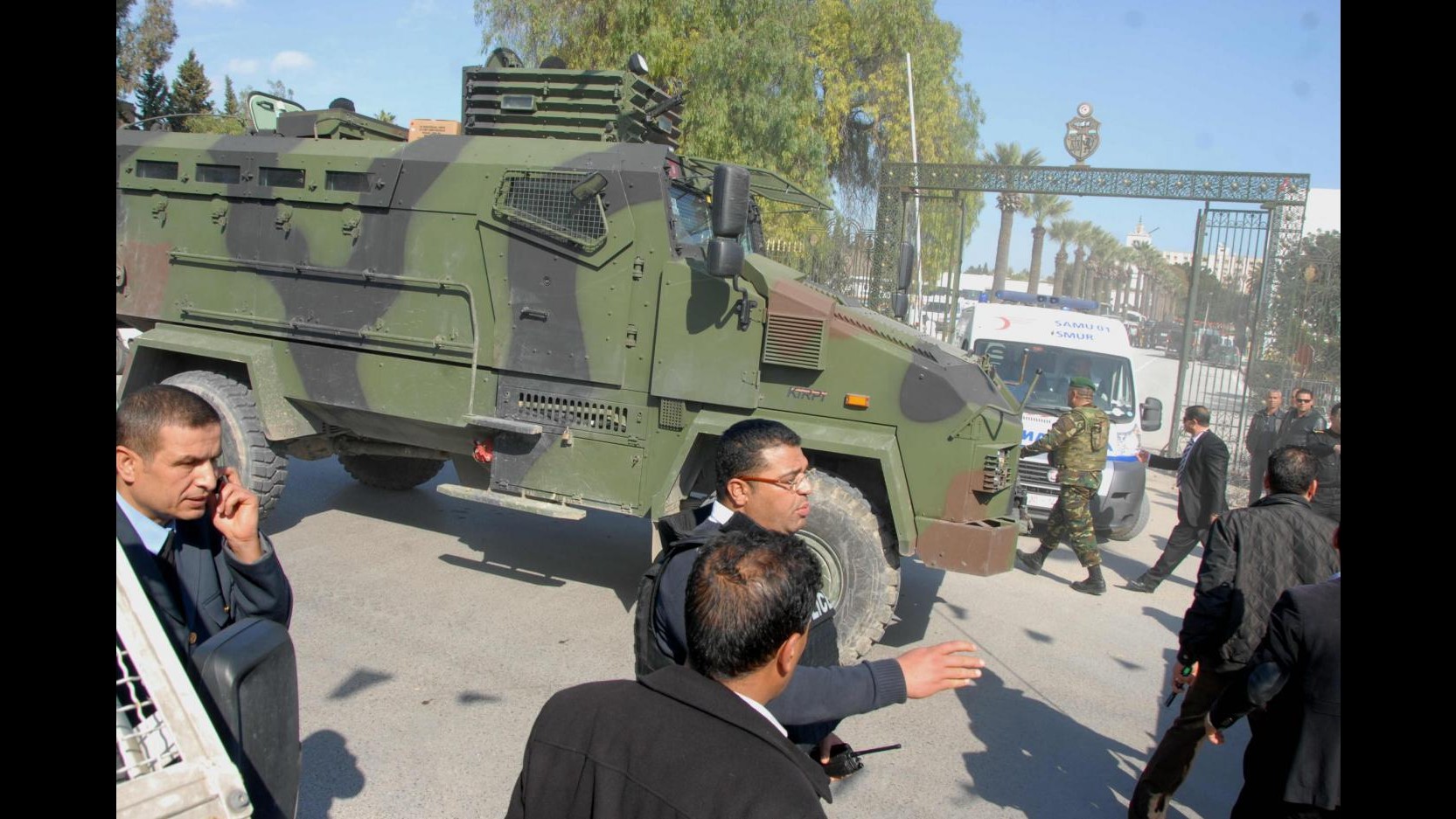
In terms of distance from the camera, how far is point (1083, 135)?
1769 centimetres

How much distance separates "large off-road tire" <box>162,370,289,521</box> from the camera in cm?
619

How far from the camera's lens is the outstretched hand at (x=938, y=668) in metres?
2.02

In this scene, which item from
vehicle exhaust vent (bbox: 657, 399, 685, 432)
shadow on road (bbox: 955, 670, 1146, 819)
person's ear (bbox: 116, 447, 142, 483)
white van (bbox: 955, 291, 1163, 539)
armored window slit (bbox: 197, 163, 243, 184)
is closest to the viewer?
person's ear (bbox: 116, 447, 142, 483)

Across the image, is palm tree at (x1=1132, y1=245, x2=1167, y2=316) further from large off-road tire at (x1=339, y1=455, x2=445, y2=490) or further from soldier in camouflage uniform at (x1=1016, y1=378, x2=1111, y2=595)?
large off-road tire at (x1=339, y1=455, x2=445, y2=490)

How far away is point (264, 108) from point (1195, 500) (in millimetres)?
7508

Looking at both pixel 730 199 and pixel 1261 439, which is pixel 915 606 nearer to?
pixel 730 199

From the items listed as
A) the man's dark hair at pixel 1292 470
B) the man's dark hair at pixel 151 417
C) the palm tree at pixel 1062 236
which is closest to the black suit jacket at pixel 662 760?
the man's dark hair at pixel 151 417

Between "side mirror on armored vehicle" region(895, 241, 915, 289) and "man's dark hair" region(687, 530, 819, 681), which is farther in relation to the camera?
"side mirror on armored vehicle" region(895, 241, 915, 289)

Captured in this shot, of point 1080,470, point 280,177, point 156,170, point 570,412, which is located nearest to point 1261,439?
point 1080,470

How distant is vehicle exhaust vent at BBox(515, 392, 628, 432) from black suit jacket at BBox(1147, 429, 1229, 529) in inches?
170

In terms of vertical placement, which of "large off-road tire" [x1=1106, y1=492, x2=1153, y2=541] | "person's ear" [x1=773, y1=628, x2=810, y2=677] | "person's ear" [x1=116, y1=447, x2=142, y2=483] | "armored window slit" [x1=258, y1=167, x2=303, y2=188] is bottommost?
"large off-road tire" [x1=1106, y1=492, x2=1153, y2=541]

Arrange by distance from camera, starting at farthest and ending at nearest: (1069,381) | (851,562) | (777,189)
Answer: (1069,381), (777,189), (851,562)

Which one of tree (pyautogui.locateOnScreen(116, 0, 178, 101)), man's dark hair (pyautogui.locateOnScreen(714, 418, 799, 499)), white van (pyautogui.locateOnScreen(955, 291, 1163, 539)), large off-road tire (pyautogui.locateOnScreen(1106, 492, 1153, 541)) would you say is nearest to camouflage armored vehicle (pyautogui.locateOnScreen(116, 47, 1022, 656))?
man's dark hair (pyautogui.locateOnScreen(714, 418, 799, 499))
